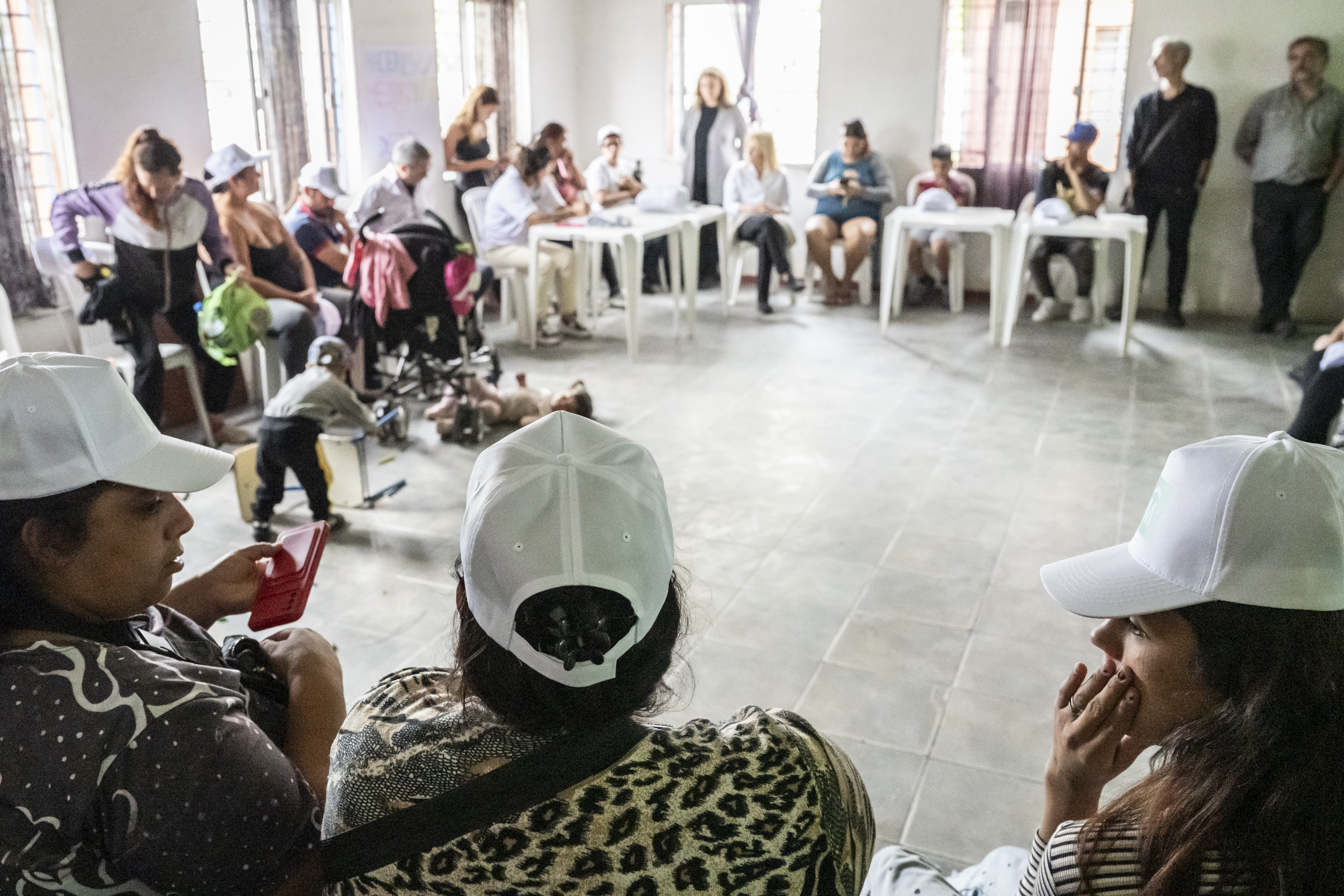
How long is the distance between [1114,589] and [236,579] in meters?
A: 1.08

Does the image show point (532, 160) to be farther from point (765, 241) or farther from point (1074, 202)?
point (1074, 202)

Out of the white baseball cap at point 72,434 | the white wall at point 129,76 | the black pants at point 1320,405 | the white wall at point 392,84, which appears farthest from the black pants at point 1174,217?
the white baseball cap at point 72,434

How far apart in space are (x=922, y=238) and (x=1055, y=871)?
6367 mm

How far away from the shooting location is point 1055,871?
983 mm

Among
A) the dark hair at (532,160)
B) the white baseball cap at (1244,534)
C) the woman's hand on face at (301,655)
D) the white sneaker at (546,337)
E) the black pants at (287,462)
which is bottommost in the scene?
the white sneaker at (546,337)

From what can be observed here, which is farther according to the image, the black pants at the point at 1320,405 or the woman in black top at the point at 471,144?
the woman in black top at the point at 471,144

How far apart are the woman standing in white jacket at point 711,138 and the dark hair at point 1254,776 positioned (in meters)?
6.48

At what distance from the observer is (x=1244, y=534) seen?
1.04 metres

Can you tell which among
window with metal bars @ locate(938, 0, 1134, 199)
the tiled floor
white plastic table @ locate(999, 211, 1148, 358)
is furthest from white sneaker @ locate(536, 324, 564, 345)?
window with metal bars @ locate(938, 0, 1134, 199)

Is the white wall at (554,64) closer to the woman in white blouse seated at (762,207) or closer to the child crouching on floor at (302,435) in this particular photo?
the woman in white blouse seated at (762,207)

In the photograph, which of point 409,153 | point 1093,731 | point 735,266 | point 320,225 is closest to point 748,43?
point 735,266

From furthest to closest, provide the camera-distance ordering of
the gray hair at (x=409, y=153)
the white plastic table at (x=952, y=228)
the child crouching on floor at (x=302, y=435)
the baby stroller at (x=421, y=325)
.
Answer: the white plastic table at (x=952, y=228), the gray hair at (x=409, y=153), the baby stroller at (x=421, y=325), the child crouching on floor at (x=302, y=435)

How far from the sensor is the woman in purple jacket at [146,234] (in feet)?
13.0

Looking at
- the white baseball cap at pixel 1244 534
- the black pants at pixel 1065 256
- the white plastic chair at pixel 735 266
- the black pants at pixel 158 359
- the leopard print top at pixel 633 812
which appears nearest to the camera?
the leopard print top at pixel 633 812
